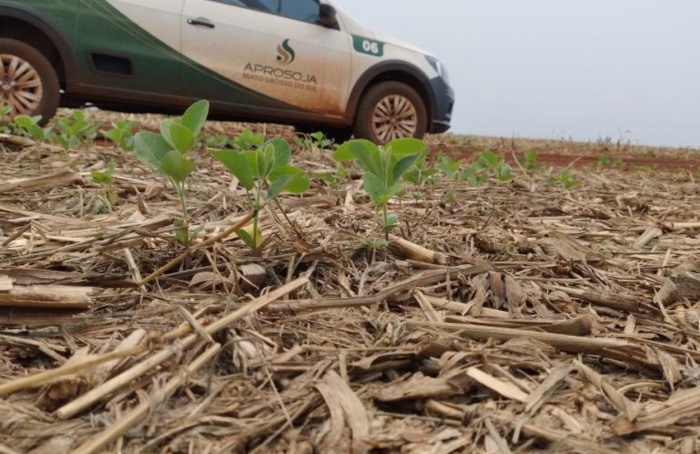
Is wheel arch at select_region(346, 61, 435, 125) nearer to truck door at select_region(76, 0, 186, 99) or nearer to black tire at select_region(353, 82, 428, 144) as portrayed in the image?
black tire at select_region(353, 82, 428, 144)

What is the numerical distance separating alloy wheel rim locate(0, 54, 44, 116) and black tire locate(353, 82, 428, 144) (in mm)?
3018

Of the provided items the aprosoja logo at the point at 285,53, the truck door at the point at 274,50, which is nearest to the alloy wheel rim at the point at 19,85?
the truck door at the point at 274,50

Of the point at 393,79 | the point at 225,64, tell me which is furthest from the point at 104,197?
the point at 393,79

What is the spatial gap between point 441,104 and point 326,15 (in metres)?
1.70

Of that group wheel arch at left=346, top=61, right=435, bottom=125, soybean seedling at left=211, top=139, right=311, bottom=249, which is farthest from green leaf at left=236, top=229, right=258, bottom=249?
wheel arch at left=346, top=61, right=435, bottom=125

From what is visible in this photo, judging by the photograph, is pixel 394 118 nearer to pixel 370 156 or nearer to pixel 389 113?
pixel 389 113

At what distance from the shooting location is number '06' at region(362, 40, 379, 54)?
658 cm

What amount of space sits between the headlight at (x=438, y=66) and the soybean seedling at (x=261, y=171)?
19.4 ft

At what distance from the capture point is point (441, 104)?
23.5ft

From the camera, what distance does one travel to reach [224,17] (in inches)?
228

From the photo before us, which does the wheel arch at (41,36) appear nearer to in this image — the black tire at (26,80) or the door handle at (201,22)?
the black tire at (26,80)

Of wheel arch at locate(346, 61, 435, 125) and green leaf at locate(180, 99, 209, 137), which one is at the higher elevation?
wheel arch at locate(346, 61, 435, 125)

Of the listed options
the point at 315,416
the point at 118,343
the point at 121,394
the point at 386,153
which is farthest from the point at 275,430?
the point at 386,153

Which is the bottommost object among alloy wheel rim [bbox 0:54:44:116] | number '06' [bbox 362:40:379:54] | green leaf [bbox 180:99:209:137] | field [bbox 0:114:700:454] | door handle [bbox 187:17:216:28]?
field [bbox 0:114:700:454]
